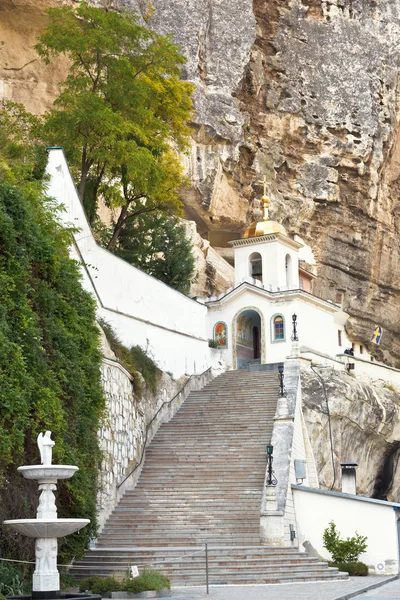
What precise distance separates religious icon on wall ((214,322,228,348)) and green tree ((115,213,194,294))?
6.99 ft

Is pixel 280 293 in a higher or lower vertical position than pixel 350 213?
lower

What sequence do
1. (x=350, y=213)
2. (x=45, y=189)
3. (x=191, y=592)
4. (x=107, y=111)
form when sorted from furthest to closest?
(x=350, y=213) < (x=107, y=111) < (x=45, y=189) < (x=191, y=592)

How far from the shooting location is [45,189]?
18.8 m

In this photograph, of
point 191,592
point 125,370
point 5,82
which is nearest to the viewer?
point 191,592

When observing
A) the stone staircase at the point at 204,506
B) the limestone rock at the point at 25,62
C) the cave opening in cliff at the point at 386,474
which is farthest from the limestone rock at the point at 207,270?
the stone staircase at the point at 204,506

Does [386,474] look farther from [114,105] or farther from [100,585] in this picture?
[100,585]

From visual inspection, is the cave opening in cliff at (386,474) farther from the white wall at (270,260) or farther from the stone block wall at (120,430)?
the stone block wall at (120,430)

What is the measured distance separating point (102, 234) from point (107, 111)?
8.35 m

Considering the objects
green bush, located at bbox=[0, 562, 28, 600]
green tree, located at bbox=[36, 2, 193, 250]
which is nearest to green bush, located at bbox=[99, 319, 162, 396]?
green tree, located at bbox=[36, 2, 193, 250]

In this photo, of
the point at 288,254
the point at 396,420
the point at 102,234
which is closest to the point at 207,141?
the point at 288,254

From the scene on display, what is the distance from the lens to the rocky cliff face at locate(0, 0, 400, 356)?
4303cm

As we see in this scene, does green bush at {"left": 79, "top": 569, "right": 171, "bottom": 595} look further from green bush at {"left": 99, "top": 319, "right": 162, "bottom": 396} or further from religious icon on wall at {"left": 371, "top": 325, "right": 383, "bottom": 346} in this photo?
religious icon on wall at {"left": 371, "top": 325, "right": 383, "bottom": 346}

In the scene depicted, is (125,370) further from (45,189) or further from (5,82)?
(5,82)

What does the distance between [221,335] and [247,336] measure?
121 centimetres
